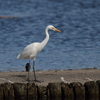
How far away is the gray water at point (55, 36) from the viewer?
21.5 meters

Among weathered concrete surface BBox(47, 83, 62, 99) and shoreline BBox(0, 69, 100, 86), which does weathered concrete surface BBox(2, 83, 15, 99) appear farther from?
shoreline BBox(0, 69, 100, 86)

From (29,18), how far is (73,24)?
615 cm

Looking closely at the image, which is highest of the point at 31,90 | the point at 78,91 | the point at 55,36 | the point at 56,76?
the point at 55,36

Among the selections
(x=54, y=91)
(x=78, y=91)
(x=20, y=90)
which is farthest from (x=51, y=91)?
(x=20, y=90)

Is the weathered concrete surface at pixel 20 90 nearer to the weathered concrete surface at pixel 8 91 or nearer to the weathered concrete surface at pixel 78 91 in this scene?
the weathered concrete surface at pixel 8 91

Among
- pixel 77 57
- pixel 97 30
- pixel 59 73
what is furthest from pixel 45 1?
pixel 59 73

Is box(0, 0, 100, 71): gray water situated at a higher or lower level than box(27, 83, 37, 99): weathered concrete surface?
higher

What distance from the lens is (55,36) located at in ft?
103

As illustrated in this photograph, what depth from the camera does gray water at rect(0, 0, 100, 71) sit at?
21.5 meters

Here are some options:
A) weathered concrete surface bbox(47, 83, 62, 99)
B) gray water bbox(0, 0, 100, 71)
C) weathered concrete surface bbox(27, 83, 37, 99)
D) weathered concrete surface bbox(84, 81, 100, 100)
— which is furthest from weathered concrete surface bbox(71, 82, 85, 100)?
gray water bbox(0, 0, 100, 71)

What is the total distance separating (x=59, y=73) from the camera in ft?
56.3

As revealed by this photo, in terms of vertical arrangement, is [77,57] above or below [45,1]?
below

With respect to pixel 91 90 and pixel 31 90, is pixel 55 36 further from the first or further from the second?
pixel 31 90

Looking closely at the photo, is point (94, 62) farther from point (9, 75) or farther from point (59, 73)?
point (9, 75)
